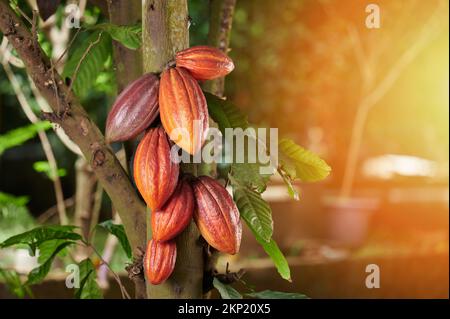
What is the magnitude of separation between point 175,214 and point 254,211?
106 millimetres

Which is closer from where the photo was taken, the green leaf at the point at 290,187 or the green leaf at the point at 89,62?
the green leaf at the point at 290,187

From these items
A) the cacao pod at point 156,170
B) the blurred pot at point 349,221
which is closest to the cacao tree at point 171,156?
the cacao pod at point 156,170

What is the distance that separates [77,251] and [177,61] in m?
1.89

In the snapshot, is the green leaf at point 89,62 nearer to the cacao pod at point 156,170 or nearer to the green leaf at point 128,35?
the green leaf at point 128,35

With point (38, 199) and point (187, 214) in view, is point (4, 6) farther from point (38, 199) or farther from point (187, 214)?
point (38, 199)

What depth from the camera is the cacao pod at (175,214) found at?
0.57 meters

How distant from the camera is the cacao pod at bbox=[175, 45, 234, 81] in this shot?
57cm

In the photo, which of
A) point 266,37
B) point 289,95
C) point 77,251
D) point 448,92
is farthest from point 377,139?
point 77,251

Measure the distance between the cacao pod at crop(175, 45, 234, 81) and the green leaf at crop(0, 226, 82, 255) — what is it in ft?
1.12

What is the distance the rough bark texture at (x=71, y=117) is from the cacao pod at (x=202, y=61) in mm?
147

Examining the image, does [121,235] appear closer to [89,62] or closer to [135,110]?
[89,62]

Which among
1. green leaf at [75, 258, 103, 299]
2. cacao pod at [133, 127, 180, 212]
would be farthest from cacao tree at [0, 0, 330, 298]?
green leaf at [75, 258, 103, 299]

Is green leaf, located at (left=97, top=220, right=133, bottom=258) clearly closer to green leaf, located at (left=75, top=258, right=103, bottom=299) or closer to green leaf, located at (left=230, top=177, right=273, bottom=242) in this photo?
green leaf, located at (left=75, top=258, right=103, bottom=299)

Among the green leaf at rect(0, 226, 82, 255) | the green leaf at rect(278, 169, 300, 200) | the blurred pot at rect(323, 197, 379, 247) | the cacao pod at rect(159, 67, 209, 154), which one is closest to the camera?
the cacao pod at rect(159, 67, 209, 154)
